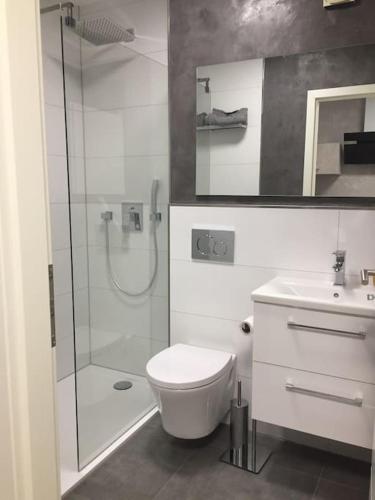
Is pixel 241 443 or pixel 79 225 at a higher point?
pixel 79 225

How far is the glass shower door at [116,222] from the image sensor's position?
2.41 m

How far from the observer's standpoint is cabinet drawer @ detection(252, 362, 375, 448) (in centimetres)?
176

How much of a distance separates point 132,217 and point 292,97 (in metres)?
1.17

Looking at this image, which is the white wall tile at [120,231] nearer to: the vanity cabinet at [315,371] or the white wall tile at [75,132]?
the white wall tile at [75,132]

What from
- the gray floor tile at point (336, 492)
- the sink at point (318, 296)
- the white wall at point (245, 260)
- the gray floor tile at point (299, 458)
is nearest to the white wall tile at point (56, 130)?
the white wall at point (245, 260)

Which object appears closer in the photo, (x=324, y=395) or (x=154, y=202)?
(x=324, y=395)

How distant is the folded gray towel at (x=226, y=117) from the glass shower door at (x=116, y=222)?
32cm

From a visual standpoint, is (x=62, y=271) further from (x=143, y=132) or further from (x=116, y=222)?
(x=143, y=132)

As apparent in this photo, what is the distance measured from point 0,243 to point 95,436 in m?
1.81

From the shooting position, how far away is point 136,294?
2787 millimetres

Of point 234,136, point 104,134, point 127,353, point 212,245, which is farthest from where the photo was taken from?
point 127,353

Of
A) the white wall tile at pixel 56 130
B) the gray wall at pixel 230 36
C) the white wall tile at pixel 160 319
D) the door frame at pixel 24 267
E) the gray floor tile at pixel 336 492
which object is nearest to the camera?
the door frame at pixel 24 267

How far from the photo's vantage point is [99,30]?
2369 millimetres

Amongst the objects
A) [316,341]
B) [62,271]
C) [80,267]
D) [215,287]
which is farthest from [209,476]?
[62,271]
